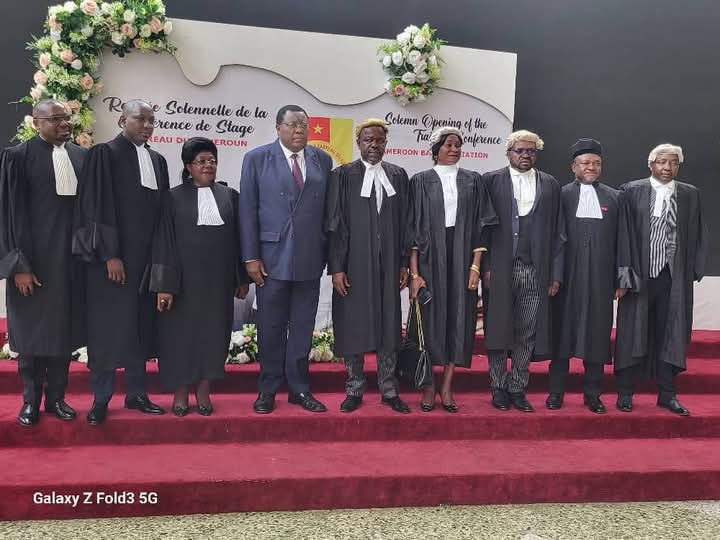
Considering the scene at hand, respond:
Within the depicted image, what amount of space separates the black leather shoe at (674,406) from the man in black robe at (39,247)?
3.58 metres

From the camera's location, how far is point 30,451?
3.30 m

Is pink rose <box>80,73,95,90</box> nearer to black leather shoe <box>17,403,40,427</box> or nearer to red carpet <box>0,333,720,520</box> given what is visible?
red carpet <box>0,333,720,520</box>

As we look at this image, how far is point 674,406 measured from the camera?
4.06m

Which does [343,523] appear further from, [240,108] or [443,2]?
[443,2]

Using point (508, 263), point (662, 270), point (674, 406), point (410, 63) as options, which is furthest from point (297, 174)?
point (674, 406)

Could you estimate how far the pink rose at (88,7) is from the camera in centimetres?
464

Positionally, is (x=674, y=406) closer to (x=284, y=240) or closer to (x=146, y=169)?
(x=284, y=240)

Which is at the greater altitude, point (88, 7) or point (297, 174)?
point (88, 7)

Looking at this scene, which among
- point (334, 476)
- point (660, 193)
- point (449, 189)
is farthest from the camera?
point (660, 193)

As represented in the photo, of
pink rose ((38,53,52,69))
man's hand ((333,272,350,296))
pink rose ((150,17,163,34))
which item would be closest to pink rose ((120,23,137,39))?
pink rose ((150,17,163,34))

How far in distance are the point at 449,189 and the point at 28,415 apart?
2.65 meters

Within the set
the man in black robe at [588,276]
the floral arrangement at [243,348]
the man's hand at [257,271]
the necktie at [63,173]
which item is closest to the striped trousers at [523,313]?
the man in black robe at [588,276]

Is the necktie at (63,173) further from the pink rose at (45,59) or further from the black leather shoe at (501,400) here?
the black leather shoe at (501,400)

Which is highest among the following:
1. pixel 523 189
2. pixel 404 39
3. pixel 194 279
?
pixel 404 39
